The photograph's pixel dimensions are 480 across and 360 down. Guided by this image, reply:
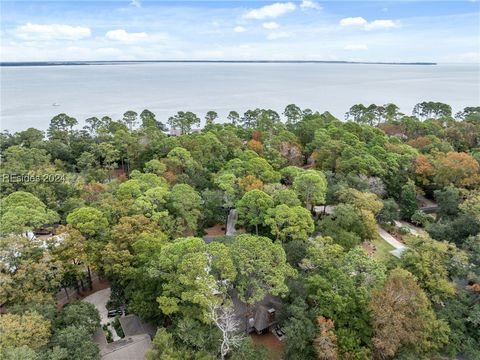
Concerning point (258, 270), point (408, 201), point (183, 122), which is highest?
point (183, 122)

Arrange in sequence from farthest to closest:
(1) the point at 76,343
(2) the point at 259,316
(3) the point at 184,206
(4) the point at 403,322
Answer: (3) the point at 184,206, (2) the point at 259,316, (4) the point at 403,322, (1) the point at 76,343

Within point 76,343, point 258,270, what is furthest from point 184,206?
point 76,343

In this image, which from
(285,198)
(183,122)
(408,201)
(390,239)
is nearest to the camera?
(285,198)

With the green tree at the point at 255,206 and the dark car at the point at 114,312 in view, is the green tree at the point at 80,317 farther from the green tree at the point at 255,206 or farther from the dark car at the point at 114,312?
the green tree at the point at 255,206

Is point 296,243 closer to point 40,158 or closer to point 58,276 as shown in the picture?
point 58,276

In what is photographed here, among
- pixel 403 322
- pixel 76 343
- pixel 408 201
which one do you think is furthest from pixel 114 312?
pixel 408 201

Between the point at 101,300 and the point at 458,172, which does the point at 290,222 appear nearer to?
the point at 101,300

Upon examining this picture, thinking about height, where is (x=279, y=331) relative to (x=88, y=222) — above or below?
below

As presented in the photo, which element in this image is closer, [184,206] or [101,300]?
[101,300]
